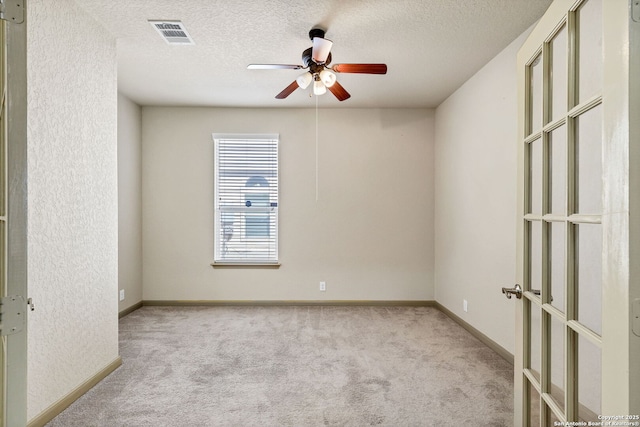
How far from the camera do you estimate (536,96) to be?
4.62 ft

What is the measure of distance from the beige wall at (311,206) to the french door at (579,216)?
317 centimetres

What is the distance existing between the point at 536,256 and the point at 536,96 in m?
0.66

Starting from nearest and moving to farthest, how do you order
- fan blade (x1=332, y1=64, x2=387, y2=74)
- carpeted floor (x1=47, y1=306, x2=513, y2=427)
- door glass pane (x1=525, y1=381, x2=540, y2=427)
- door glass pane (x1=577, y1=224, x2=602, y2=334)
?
door glass pane (x1=577, y1=224, x2=602, y2=334)
door glass pane (x1=525, y1=381, x2=540, y2=427)
carpeted floor (x1=47, y1=306, x2=513, y2=427)
fan blade (x1=332, y1=64, x2=387, y2=74)

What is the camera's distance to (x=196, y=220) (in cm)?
467

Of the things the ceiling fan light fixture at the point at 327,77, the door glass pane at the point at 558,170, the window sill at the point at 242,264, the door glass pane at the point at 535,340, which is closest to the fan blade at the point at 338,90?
the ceiling fan light fixture at the point at 327,77

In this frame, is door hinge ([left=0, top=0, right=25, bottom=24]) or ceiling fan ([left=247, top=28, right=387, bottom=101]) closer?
door hinge ([left=0, top=0, right=25, bottom=24])

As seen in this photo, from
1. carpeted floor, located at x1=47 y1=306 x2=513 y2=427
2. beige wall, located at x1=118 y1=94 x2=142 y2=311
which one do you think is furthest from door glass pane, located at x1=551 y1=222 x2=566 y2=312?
beige wall, located at x1=118 y1=94 x2=142 y2=311

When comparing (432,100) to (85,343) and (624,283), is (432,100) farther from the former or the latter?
(85,343)

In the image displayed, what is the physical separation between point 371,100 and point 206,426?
149 inches

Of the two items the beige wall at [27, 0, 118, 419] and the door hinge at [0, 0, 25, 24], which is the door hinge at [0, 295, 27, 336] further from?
the beige wall at [27, 0, 118, 419]

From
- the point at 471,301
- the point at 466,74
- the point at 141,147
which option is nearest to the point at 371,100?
the point at 466,74

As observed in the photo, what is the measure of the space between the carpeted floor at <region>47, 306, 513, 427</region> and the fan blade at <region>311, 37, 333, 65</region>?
239 cm

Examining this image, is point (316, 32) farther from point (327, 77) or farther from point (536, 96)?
point (536, 96)

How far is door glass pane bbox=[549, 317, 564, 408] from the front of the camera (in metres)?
1.14
